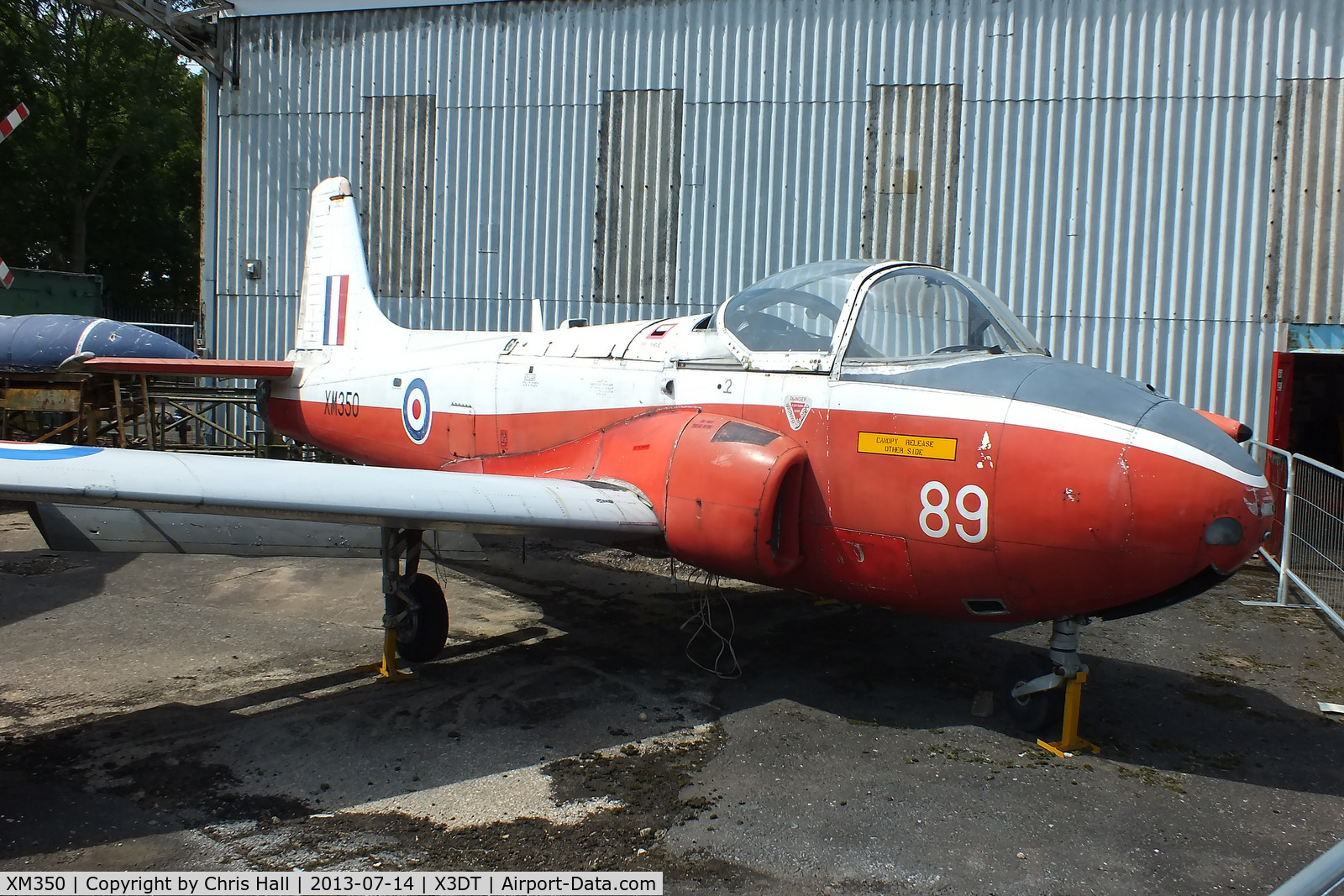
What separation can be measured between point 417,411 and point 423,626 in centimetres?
231

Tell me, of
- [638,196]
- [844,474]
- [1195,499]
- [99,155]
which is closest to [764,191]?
[638,196]

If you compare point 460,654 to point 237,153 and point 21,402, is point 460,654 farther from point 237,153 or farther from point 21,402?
point 237,153

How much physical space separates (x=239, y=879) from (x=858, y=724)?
9.89 ft

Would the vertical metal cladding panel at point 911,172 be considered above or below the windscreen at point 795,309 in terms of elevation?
above

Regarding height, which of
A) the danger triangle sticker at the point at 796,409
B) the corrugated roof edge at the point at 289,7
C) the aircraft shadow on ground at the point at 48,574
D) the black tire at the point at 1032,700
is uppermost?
the corrugated roof edge at the point at 289,7

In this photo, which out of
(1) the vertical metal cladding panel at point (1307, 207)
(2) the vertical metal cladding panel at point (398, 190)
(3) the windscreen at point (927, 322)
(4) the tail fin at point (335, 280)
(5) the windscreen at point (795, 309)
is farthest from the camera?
(2) the vertical metal cladding panel at point (398, 190)

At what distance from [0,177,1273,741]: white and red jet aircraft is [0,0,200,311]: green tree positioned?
89.0 ft

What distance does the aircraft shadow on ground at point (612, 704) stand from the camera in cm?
394

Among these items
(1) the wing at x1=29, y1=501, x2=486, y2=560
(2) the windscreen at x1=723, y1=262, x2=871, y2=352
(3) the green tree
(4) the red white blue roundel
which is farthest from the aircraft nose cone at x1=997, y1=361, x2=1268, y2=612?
(3) the green tree

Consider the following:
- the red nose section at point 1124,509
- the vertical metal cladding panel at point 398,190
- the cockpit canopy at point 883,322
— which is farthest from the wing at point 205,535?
the vertical metal cladding panel at point 398,190

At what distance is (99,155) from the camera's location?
28984 mm

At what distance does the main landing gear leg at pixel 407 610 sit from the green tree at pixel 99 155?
2686 cm

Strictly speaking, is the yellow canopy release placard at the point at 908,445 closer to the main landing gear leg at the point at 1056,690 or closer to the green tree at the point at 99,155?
the main landing gear leg at the point at 1056,690

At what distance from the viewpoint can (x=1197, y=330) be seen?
1019 centimetres
